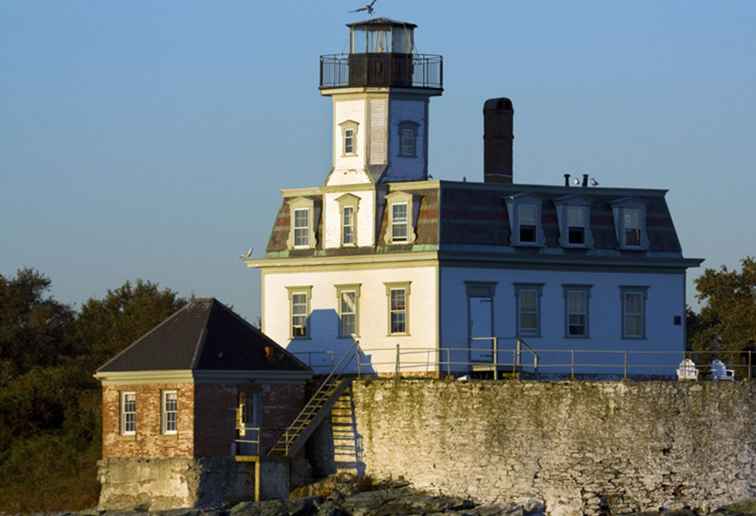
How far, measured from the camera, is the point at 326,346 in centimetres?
6259

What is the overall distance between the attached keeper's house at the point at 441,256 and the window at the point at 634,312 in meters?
0.04

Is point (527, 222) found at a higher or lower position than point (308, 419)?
higher

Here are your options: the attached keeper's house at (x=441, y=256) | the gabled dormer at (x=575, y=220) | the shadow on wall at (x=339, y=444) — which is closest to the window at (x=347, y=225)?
the attached keeper's house at (x=441, y=256)

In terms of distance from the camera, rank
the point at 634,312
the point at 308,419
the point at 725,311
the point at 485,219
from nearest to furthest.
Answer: the point at 308,419, the point at 485,219, the point at 634,312, the point at 725,311

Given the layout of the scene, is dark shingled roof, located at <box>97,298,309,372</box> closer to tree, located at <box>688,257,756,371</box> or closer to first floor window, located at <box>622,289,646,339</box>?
first floor window, located at <box>622,289,646,339</box>

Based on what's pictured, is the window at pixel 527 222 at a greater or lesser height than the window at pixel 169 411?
greater

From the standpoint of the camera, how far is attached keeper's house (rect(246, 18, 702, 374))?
61281 millimetres

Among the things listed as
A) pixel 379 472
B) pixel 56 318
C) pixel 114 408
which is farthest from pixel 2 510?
pixel 56 318

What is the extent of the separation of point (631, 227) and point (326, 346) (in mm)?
8318

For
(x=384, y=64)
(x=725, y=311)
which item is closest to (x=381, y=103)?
(x=384, y=64)

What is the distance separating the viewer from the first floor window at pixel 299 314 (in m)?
63.3

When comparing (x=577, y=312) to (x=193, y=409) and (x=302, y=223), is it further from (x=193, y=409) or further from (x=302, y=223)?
(x=193, y=409)

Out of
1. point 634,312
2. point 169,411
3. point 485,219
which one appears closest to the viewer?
point 169,411

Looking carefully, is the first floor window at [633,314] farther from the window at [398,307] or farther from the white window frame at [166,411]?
the white window frame at [166,411]
